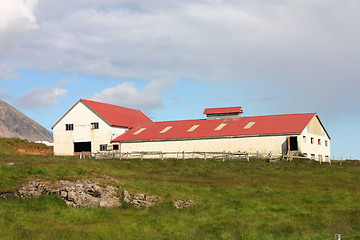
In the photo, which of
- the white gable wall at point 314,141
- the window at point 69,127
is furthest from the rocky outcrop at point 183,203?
the window at point 69,127

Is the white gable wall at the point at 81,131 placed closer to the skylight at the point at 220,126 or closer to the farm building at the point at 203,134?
the farm building at the point at 203,134

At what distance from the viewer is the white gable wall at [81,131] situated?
7088 cm

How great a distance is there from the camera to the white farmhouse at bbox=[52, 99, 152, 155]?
70875mm

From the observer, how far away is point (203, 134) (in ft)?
213

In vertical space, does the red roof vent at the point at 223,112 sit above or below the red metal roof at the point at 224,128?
above

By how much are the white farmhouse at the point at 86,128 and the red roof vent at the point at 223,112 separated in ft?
47.7

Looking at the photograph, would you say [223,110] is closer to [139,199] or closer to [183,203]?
[183,203]

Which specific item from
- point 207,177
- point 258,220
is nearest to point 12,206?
point 258,220

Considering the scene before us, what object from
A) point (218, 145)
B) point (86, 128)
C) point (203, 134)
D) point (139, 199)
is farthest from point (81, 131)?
point (139, 199)

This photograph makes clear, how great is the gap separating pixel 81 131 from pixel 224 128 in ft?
82.4

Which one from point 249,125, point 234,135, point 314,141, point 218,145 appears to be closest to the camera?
point 234,135

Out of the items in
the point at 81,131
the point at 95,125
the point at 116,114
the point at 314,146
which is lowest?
the point at 314,146

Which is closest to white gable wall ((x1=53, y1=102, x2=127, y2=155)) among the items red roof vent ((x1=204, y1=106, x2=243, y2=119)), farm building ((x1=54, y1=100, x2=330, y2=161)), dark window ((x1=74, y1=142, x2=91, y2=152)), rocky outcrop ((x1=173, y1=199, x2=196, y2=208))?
farm building ((x1=54, y1=100, x2=330, y2=161))

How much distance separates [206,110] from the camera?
246 ft
